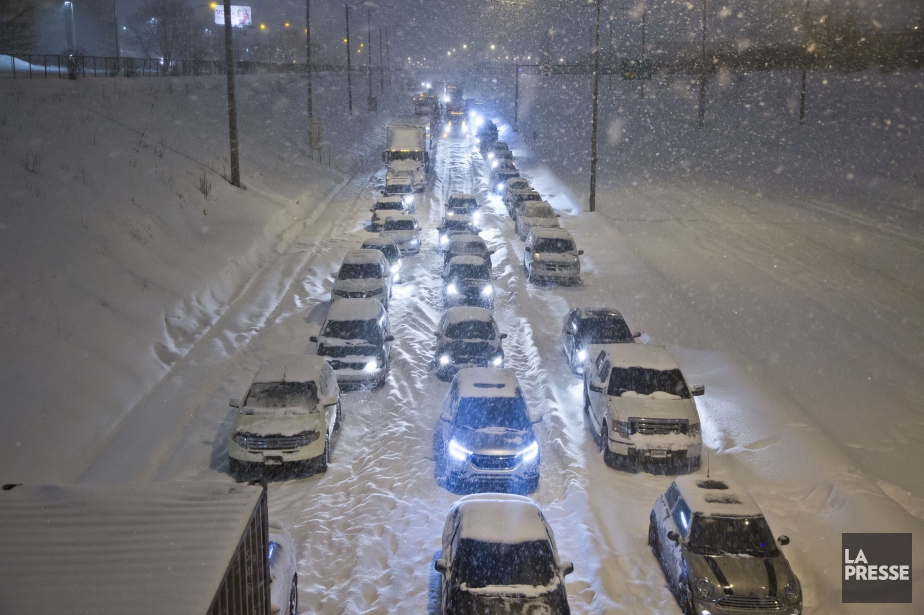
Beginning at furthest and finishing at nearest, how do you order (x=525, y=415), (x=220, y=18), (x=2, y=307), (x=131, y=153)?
(x=220, y=18)
(x=131, y=153)
(x=2, y=307)
(x=525, y=415)

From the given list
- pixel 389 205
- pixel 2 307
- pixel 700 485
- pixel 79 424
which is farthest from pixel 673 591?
pixel 389 205

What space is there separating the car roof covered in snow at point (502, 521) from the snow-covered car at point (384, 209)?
70.8ft

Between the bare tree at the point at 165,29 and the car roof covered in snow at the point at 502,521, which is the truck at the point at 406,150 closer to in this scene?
the car roof covered in snow at the point at 502,521

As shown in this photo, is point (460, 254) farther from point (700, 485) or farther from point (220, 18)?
point (220, 18)

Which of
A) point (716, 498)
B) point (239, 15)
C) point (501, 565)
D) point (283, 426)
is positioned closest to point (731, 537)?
point (716, 498)

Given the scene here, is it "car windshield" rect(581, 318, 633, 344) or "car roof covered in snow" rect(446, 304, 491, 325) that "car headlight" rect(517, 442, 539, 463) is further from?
"car roof covered in snow" rect(446, 304, 491, 325)

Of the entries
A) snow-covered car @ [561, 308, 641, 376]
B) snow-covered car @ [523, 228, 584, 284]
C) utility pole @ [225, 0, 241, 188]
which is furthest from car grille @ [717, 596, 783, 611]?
utility pole @ [225, 0, 241, 188]

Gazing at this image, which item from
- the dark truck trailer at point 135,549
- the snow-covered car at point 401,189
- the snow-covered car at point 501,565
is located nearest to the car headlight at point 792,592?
the snow-covered car at point 501,565

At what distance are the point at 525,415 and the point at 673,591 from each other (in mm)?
3684

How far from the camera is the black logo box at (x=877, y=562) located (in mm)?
9219

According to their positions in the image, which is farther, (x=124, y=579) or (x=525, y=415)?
(x=525, y=415)

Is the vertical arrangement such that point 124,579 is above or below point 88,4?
below

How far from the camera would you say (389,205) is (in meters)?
30.6

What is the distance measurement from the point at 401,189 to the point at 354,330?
2021 cm
